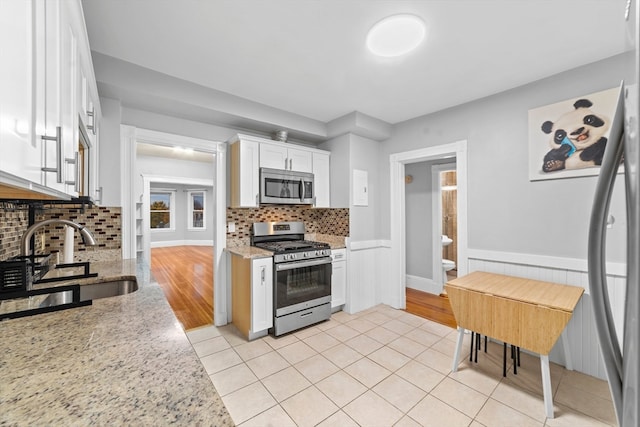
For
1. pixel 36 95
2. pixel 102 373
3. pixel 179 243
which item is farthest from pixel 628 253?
pixel 179 243

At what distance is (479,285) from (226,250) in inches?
103

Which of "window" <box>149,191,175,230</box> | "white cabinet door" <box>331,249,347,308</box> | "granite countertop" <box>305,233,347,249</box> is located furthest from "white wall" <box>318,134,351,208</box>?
"window" <box>149,191,175,230</box>

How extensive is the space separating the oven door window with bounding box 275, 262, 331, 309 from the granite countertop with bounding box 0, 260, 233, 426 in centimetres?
173

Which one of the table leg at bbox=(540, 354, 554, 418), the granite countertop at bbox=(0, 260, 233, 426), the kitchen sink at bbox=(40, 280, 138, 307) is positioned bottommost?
the table leg at bbox=(540, 354, 554, 418)

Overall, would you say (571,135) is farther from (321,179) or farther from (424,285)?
(424,285)

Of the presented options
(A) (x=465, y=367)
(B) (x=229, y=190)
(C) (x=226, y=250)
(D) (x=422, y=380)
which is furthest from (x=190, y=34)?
(A) (x=465, y=367)

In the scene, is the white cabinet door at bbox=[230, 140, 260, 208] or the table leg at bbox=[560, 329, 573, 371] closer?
the table leg at bbox=[560, 329, 573, 371]

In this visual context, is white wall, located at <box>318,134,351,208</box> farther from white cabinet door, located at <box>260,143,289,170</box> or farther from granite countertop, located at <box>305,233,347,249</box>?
white cabinet door, located at <box>260,143,289,170</box>

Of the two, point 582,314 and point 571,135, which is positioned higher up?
point 571,135

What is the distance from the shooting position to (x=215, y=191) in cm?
312

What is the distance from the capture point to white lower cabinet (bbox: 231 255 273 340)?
272cm

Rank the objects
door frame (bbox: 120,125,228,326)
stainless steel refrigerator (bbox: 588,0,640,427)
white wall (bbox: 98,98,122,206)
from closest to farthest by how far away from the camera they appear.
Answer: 1. stainless steel refrigerator (bbox: 588,0,640,427)
2. white wall (bbox: 98,98,122,206)
3. door frame (bbox: 120,125,228,326)

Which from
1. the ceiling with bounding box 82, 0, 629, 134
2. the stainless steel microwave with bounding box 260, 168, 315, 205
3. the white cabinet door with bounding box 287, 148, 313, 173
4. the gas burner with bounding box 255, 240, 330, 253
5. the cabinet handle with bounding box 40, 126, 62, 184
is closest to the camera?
the cabinet handle with bounding box 40, 126, 62, 184

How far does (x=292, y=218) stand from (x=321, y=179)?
699mm
